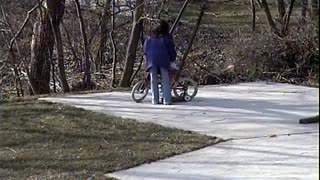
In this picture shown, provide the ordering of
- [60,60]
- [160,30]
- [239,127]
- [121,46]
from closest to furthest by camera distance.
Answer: [239,127] → [160,30] → [60,60] → [121,46]

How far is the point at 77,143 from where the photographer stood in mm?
9047

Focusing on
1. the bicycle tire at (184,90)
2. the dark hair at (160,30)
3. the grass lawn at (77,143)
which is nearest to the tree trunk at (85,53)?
the bicycle tire at (184,90)

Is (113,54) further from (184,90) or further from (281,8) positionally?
(184,90)

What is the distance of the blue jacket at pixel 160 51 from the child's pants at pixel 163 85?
12cm

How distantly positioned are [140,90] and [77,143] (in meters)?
3.55

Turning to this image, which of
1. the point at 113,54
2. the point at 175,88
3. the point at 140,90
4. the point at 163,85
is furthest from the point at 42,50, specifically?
the point at 163,85

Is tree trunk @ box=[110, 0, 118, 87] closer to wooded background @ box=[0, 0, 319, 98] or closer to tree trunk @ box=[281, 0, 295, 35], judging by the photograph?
wooded background @ box=[0, 0, 319, 98]

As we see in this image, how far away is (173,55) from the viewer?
11.4m

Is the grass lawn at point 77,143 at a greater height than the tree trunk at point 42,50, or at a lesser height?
lesser

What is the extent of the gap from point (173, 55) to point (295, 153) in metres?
3.75

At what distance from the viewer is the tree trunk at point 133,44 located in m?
16.9

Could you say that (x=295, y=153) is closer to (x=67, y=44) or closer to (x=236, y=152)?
(x=236, y=152)

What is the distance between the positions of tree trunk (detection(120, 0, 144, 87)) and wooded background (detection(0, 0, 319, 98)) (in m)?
0.02

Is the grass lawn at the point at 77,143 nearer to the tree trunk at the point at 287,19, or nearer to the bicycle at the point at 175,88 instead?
the bicycle at the point at 175,88
